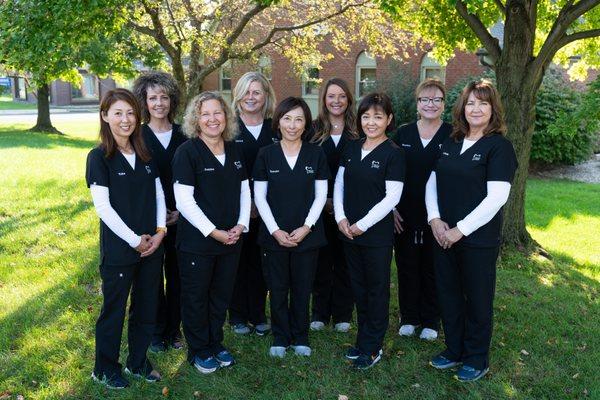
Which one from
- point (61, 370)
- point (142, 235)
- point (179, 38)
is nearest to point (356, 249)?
point (142, 235)

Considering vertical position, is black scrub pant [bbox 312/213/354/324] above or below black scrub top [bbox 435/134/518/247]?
below

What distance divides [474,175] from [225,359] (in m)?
2.29

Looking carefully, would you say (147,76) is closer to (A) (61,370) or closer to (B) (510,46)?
(A) (61,370)

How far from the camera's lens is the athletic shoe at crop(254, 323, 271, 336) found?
4.91m

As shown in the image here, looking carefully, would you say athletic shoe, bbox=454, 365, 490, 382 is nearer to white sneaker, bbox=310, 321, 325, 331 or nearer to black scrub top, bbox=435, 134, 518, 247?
black scrub top, bbox=435, 134, 518, 247

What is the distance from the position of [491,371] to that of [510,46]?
160 inches

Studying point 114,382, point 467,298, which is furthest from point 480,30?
point 114,382

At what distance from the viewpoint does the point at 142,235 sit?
3.80 meters

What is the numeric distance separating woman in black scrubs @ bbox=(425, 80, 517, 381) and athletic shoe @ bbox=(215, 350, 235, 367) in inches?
64.8

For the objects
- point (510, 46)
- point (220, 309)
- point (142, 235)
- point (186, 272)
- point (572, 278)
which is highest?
point (510, 46)

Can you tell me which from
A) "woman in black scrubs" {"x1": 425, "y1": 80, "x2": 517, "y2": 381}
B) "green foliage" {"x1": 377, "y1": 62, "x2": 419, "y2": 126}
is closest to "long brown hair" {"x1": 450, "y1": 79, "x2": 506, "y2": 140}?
"woman in black scrubs" {"x1": 425, "y1": 80, "x2": 517, "y2": 381}

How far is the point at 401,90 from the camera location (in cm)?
1955

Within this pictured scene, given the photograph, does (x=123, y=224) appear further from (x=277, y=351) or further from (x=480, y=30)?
(x=480, y=30)

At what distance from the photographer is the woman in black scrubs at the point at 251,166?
4520 mm
